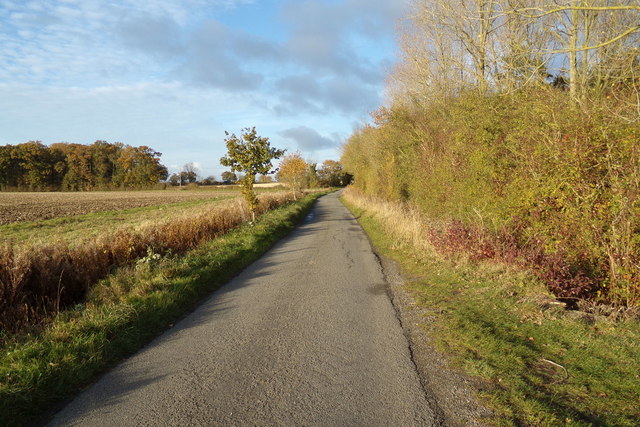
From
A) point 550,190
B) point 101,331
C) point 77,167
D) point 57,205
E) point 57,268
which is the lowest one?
point 101,331

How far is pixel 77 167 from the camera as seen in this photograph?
94.8 m

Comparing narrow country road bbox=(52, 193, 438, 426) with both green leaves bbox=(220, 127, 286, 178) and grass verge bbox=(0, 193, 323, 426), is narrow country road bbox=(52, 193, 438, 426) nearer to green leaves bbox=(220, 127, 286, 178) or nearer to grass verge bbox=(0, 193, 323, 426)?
grass verge bbox=(0, 193, 323, 426)

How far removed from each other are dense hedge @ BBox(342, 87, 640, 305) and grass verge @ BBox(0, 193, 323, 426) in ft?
20.8

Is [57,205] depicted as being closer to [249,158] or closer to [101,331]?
[249,158]

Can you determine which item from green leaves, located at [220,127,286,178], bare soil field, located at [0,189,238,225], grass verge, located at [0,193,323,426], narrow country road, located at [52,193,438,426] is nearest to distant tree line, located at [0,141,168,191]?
bare soil field, located at [0,189,238,225]

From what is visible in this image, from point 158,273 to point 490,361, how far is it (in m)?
6.41

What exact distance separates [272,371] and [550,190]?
5.99 m

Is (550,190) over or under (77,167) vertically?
under

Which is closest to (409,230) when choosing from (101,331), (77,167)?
(101,331)

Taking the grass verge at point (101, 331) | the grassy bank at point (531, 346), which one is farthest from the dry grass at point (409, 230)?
the grass verge at point (101, 331)

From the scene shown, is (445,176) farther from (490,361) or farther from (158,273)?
(158,273)

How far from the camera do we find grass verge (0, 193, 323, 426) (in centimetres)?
379

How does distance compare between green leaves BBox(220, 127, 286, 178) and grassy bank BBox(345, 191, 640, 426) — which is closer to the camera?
grassy bank BBox(345, 191, 640, 426)

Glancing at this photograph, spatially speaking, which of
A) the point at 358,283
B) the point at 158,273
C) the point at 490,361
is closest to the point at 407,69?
the point at 358,283
